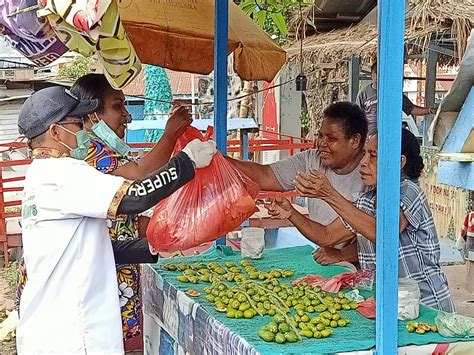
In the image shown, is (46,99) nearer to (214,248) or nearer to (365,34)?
(214,248)

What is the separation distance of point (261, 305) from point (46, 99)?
1023mm

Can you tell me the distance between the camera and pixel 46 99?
2203 mm

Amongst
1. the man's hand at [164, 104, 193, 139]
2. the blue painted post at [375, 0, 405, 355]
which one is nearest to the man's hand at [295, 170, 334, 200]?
the blue painted post at [375, 0, 405, 355]

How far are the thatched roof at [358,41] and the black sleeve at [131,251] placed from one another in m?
3.47

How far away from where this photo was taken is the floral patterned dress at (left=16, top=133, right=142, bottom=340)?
275cm

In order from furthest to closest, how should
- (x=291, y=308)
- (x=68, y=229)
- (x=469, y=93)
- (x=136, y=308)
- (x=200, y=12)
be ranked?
(x=200, y=12)
(x=469, y=93)
(x=136, y=308)
(x=291, y=308)
(x=68, y=229)

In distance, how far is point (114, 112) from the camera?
2.93 m

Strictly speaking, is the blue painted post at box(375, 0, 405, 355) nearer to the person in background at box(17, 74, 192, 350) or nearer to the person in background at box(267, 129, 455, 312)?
the person in background at box(267, 129, 455, 312)

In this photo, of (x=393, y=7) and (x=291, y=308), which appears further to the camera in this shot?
(x=291, y=308)

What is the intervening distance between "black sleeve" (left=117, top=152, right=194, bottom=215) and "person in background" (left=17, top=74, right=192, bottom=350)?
0.64 meters

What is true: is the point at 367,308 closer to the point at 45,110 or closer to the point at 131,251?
the point at 131,251

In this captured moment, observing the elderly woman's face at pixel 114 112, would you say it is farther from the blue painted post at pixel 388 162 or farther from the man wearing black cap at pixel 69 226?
the blue painted post at pixel 388 162

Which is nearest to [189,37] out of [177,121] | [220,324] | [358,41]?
[177,121]

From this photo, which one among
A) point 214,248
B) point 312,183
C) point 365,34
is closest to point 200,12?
point 214,248
